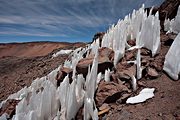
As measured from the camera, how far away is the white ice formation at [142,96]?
4.23 metres

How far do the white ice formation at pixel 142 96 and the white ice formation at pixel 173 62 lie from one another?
501 millimetres

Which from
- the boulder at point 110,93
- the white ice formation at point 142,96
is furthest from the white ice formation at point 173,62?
the boulder at point 110,93

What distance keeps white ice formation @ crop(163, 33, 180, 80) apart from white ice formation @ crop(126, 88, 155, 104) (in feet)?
1.64

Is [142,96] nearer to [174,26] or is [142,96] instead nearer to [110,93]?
[110,93]

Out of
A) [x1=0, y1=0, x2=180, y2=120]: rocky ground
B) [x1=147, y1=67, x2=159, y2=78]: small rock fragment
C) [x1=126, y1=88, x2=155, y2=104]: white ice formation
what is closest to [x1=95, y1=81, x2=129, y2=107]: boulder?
[x1=0, y1=0, x2=180, y2=120]: rocky ground

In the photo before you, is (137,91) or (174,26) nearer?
(137,91)

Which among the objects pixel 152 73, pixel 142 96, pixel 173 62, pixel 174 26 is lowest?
pixel 142 96

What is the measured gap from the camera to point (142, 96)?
4.29 meters

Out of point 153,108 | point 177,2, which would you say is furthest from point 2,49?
point 153,108

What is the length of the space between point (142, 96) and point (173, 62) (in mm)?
876

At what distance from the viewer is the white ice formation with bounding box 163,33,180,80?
178 inches

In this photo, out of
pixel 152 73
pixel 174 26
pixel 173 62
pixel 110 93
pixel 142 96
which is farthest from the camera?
pixel 174 26

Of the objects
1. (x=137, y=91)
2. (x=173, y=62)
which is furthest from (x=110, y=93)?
(x=173, y=62)

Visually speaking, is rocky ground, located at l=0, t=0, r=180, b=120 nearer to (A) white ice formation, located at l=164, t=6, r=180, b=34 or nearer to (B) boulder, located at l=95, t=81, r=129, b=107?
(B) boulder, located at l=95, t=81, r=129, b=107
